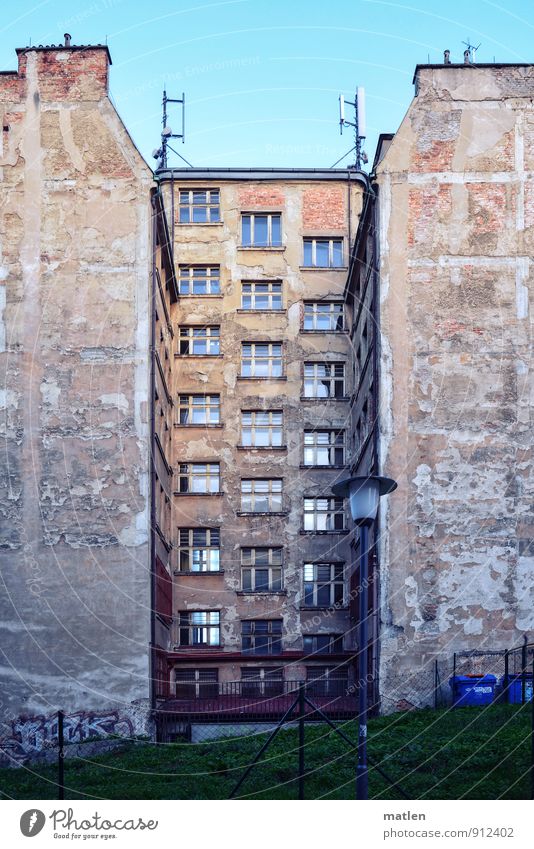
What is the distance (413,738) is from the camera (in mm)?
25203

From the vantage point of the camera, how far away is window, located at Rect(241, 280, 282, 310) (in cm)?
4241

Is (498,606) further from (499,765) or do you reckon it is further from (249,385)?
(249,385)

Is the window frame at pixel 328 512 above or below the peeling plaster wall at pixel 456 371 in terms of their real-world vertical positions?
below

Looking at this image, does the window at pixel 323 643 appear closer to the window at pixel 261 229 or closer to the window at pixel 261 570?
the window at pixel 261 570

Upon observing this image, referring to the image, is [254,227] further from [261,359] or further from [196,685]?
[196,685]

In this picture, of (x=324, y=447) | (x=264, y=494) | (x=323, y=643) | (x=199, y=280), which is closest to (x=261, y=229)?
(x=199, y=280)

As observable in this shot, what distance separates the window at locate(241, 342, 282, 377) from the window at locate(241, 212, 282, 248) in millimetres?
3615

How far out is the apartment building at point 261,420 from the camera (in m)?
39.7

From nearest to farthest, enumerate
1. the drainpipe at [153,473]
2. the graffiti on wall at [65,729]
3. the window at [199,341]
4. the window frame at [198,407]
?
the graffiti on wall at [65,729] < the drainpipe at [153,473] < the window frame at [198,407] < the window at [199,341]

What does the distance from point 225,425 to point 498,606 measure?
534 inches

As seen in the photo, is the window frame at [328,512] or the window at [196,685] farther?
the window frame at [328,512]

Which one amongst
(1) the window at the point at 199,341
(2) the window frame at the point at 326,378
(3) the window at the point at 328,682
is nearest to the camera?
(3) the window at the point at 328,682

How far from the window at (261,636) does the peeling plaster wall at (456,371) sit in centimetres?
925

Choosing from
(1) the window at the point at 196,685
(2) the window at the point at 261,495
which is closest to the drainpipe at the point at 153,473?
(1) the window at the point at 196,685
